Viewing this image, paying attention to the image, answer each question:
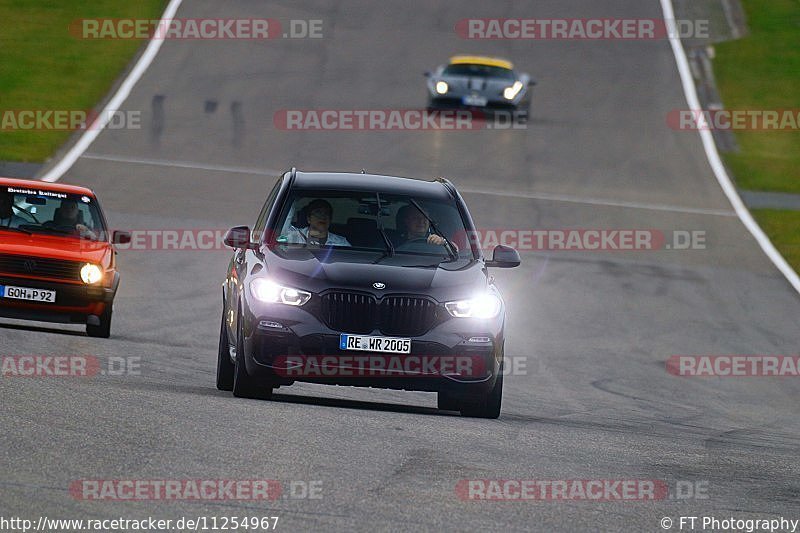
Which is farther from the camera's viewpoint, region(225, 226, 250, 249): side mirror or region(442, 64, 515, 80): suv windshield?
region(442, 64, 515, 80): suv windshield

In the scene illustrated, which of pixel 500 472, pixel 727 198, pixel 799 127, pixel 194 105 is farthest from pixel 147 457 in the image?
pixel 799 127

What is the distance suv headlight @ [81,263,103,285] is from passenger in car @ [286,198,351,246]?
423 centimetres

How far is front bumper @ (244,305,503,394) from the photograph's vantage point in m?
11.5

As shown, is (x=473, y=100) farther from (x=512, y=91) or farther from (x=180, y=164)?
(x=180, y=164)

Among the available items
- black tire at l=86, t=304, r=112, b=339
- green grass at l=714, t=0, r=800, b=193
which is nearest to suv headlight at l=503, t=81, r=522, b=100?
green grass at l=714, t=0, r=800, b=193

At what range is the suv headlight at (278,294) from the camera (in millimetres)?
11578

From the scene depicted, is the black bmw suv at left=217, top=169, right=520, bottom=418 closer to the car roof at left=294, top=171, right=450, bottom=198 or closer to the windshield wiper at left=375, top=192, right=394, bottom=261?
the windshield wiper at left=375, top=192, right=394, bottom=261

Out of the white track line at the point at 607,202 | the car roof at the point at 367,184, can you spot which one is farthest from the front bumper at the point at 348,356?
the white track line at the point at 607,202

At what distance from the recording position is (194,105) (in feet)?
120

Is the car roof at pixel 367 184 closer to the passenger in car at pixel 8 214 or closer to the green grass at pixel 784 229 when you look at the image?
the passenger in car at pixel 8 214

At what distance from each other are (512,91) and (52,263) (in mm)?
21502

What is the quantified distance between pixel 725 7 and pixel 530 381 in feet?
125

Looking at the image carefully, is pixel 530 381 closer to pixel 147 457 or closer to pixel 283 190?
pixel 283 190

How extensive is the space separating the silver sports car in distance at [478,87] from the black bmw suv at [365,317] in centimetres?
2359
